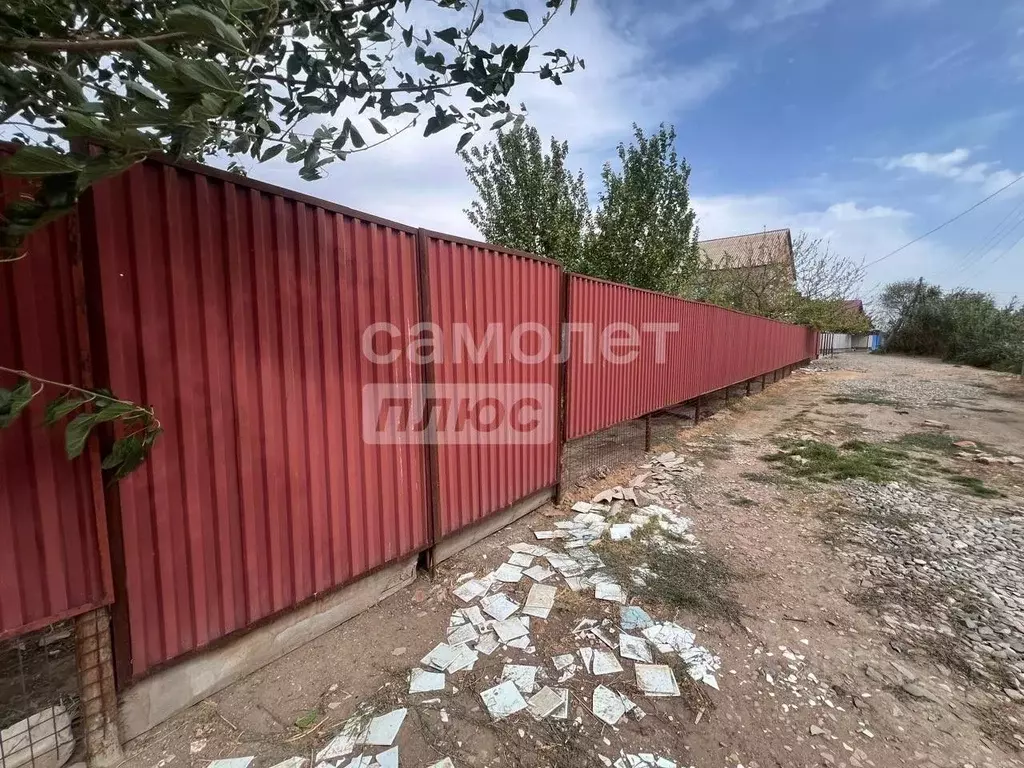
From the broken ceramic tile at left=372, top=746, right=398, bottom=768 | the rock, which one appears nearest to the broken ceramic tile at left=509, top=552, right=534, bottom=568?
the broken ceramic tile at left=372, top=746, right=398, bottom=768

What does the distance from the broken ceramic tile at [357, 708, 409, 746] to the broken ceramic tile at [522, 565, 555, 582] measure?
48.6 inches

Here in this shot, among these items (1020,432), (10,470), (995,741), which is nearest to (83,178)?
(10,470)

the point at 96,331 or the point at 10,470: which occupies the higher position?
the point at 96,331

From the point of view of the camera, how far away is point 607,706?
6.34 ft

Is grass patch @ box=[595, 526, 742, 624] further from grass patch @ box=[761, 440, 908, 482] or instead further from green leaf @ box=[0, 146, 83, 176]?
green leaf @ box=[0, 146, 83, 176]

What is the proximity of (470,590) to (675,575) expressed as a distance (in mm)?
1433

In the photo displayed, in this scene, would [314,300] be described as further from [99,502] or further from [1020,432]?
[1020,432]

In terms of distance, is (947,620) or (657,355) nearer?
(947,620)

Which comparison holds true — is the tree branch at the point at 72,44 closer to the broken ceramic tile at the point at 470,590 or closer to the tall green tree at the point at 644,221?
the broken ceramic tile at the point at 470,590

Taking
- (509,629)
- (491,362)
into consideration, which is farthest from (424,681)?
(491,362)

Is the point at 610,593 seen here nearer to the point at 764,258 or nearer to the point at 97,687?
the point at 97,687

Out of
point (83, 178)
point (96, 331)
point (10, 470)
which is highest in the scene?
point (83, 178)

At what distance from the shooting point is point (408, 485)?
2748 mm

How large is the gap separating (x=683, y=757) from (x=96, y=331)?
109 inches
